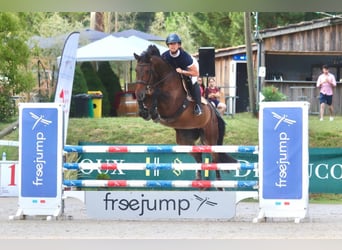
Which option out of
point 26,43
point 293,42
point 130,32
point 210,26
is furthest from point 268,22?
point 26,43

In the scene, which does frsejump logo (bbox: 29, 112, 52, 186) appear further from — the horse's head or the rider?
the rider

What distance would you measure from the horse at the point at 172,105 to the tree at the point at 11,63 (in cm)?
667

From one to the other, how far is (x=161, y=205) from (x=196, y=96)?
2974mm

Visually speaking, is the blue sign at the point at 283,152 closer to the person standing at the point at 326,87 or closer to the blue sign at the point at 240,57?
the person standing at the point at 326,87

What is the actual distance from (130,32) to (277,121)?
41.0 ft

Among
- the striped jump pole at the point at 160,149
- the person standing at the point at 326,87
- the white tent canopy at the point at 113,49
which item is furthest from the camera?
the person standing at the point at 326,87

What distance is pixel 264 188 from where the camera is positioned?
1119 cm

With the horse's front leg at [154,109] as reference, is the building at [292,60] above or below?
above

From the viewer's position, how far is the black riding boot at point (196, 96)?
45.1 feet

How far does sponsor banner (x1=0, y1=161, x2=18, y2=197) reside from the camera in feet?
51.9

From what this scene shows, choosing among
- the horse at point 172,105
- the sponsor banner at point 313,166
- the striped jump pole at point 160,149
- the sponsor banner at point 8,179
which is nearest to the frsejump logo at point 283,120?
the striped jump pole at point 160,149

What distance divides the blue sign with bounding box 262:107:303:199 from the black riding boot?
271 centimetres

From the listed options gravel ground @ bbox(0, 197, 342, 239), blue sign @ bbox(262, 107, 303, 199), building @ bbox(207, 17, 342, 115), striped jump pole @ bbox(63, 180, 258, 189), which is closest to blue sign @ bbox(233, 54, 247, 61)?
building @ bbox(207, 17, 342, 115)

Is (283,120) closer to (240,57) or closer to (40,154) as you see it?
(40,154)
